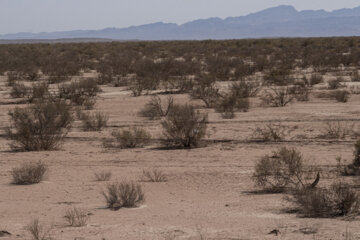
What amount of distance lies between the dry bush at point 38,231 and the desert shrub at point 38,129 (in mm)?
7270

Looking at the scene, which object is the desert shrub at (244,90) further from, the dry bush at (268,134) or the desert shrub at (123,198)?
the desert shrub at (123,198)

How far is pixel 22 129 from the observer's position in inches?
637

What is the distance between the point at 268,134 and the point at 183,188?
525cm

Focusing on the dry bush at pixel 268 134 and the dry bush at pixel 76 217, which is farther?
the dry bush at pixel 268 134

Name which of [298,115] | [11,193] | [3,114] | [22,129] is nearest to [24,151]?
[22,129]

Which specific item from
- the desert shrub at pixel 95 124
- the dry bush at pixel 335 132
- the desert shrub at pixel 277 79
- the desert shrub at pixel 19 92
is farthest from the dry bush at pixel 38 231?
the desert shrub at pixel 277 79

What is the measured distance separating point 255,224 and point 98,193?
3281 mm

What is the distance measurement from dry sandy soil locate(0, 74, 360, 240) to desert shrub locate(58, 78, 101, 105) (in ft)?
16.0

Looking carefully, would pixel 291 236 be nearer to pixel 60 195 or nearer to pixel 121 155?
pixel 60 195

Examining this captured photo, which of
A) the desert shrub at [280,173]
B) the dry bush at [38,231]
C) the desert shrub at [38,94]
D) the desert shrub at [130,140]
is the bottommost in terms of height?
the desert shrub at [38,94]

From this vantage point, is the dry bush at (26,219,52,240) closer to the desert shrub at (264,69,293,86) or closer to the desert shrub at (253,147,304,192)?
the desert shrub at (253,147,304,192)

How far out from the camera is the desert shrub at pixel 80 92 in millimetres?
25061

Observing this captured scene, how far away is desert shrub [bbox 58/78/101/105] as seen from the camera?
82.2 ft

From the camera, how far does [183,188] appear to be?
11656 millimetres
